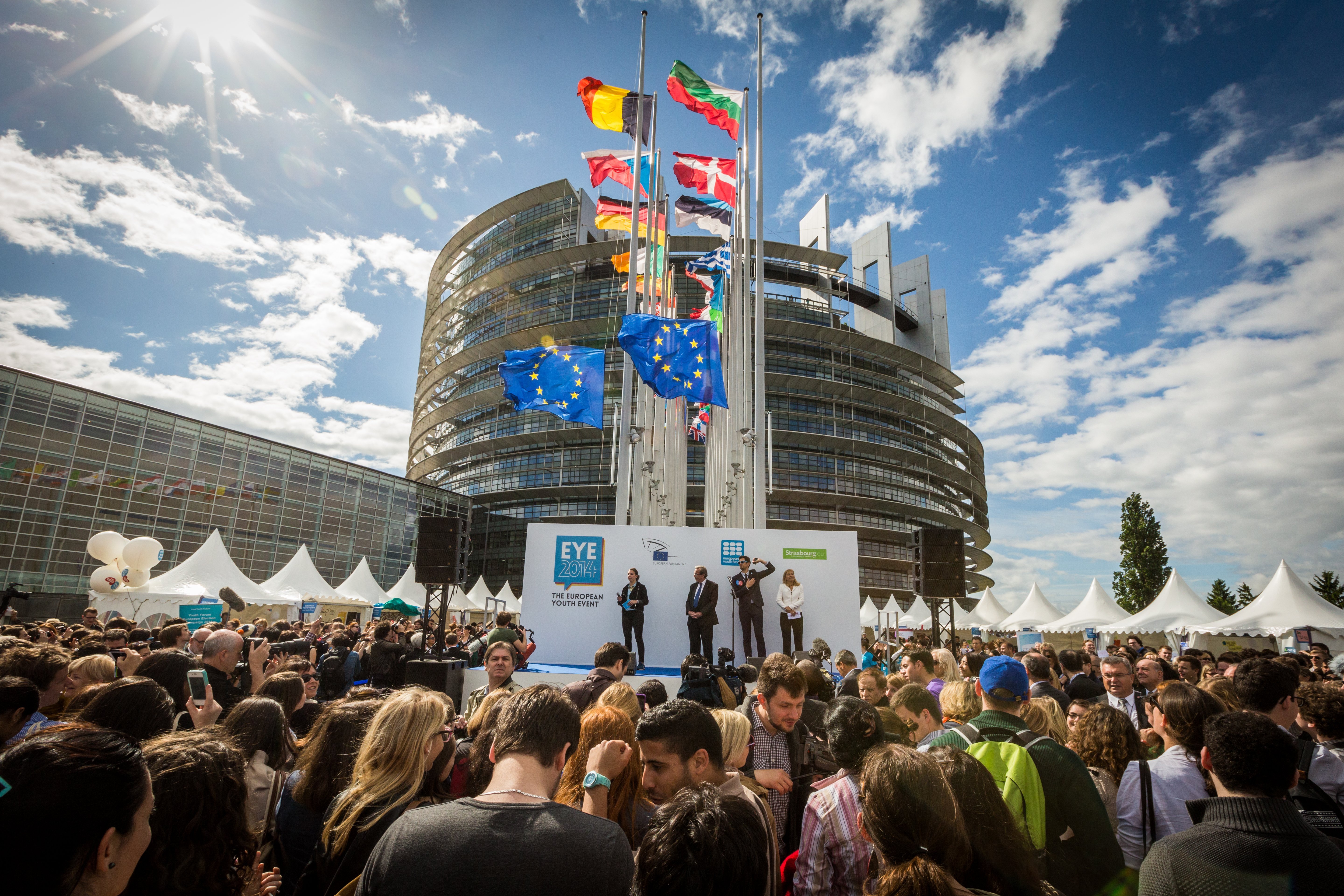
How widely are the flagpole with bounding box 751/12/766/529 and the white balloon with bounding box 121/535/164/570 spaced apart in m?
19.1

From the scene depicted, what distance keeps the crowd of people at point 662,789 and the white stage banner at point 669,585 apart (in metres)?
9.61

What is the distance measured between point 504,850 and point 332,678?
8256mm

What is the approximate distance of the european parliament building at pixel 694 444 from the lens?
55.9 metres

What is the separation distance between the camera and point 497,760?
228cm

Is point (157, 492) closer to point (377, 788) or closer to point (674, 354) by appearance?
point (674, 354)

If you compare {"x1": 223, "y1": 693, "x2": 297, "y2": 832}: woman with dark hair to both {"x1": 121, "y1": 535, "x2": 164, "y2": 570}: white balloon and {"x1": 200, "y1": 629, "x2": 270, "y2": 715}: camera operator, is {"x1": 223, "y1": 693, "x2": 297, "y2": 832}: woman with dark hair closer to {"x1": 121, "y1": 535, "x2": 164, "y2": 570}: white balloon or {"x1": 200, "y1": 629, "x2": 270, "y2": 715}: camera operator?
{"x1": 200, "y1": 629, "x2": 270, "y2": 715}: camera operator

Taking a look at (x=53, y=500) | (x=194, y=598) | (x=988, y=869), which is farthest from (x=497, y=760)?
(x=53, y=500)

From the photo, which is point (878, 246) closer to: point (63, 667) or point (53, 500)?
point (53, 500)

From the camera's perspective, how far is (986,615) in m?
32.8

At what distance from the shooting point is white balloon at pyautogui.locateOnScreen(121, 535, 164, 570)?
822 inches

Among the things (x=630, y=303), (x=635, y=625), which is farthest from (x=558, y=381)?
(x=635, y=625)

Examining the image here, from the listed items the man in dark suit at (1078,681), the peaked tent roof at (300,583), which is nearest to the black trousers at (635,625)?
the man in dark suit at (1078,681)

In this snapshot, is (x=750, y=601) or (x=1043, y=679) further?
(x=750, y=601)

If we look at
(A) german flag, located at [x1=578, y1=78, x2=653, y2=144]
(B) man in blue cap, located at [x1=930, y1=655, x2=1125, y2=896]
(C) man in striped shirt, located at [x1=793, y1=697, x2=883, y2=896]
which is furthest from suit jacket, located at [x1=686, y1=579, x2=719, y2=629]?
(A) german flag, located at [x1=578, y1=78, x2=653, y2=144]
